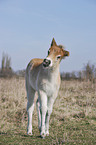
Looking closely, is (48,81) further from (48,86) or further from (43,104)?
(43,104)

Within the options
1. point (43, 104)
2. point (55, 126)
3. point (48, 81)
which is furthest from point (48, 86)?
point (55, 126)

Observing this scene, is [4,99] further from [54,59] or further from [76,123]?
[54,59]

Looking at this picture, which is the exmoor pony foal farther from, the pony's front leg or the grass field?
the grass field

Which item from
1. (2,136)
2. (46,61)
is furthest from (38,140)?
(46,61)

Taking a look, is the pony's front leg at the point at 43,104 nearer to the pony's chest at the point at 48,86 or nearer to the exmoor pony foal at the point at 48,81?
the exmoor pony foal at the point at 48,81

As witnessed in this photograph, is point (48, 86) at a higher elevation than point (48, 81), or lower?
lower

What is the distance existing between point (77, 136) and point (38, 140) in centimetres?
113

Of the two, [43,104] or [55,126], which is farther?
[55,126]

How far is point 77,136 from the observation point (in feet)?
16.6

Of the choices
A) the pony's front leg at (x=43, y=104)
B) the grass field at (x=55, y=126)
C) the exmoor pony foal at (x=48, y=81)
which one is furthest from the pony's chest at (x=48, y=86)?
the grass field at (x=55, y=126)

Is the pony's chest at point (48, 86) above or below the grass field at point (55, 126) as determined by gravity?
above

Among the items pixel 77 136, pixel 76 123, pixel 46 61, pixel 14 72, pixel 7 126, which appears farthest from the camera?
pixel 14 72

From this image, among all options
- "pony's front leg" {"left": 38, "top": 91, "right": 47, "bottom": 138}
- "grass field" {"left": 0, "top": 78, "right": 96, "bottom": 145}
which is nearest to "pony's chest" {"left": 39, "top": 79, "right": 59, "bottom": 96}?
"pony's front leg" {"left": 38, "top": 91, "right": 47, "bottom": 138}

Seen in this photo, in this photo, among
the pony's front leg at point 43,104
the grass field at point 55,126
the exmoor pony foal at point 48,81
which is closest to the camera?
the exmoor pony foal at point 48,81
